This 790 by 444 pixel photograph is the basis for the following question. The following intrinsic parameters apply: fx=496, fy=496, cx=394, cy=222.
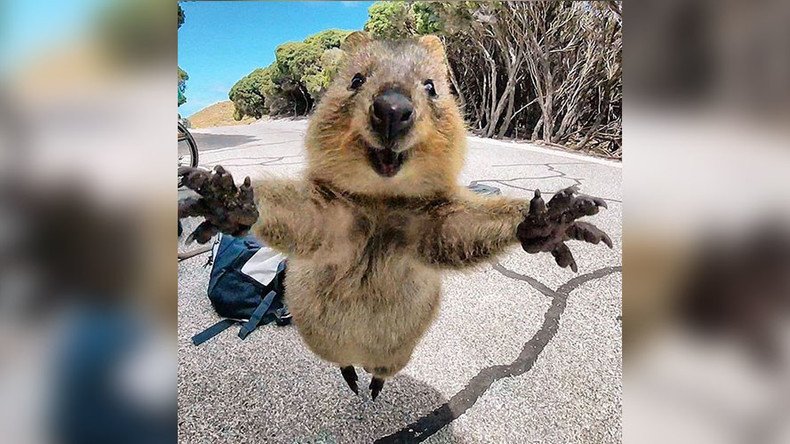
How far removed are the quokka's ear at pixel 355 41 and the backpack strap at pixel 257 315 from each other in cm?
61

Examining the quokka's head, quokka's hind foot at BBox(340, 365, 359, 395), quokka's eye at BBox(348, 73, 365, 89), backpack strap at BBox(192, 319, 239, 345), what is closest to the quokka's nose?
the quokka's head

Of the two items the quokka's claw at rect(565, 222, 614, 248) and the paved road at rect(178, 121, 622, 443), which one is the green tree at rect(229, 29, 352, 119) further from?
the quokka's claw at rect(565, 222, 614, 248)

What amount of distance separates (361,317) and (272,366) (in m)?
0.32

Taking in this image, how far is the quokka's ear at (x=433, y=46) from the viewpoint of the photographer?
1003 mm

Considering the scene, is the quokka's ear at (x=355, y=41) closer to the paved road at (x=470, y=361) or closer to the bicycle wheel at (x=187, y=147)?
the paved road at (x=470, y=361)

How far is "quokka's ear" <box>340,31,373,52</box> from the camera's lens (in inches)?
39.3
